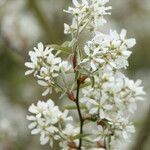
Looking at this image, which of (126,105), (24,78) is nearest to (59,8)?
(24,78)

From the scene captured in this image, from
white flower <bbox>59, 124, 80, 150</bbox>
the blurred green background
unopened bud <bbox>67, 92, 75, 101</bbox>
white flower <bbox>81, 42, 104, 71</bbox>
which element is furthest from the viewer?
the blurred green background

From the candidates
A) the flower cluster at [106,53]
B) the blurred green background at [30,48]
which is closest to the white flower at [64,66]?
the flower cluster at [106,53]

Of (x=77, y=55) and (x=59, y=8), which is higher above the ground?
(x=59, y=8)

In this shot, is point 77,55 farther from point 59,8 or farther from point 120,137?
point 59,8

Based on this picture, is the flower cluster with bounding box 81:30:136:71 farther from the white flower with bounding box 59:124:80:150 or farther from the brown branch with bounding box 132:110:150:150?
the brown branch with bounding box 132:110:150:150

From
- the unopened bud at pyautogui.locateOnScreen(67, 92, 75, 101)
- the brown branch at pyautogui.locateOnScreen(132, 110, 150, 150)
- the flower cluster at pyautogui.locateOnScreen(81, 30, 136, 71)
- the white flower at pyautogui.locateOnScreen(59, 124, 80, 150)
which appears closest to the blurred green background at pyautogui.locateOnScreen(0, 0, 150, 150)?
the brown branch at pyautogui.locateOnScreen(132, 110, 150, 150)

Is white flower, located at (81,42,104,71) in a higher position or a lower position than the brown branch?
lower

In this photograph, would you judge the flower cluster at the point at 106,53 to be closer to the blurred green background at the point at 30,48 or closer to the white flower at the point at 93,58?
the white flower at the point at 93,58
